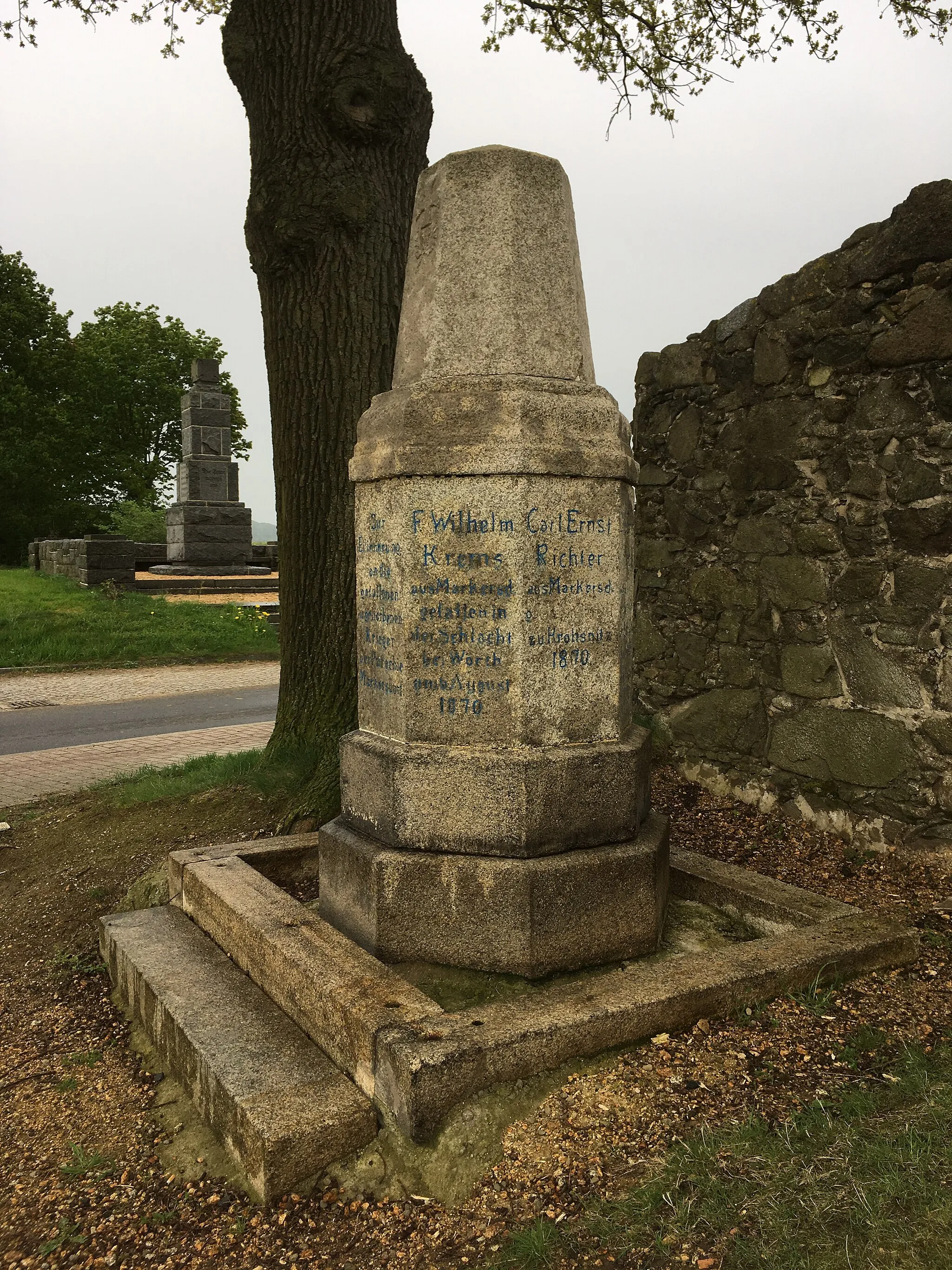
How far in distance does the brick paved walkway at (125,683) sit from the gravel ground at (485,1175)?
8.30m

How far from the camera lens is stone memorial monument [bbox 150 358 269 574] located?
2170 cm

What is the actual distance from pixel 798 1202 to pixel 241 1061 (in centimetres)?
157

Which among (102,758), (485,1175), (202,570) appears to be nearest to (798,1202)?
(485,1175)

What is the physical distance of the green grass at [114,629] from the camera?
14820 millimetres

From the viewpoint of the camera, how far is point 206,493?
71.8 feet

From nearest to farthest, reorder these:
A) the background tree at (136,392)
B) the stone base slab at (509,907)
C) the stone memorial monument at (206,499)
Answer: the stone base slab at (509,907), the stone memorial monument at (206,499), the background tree at (136,392)

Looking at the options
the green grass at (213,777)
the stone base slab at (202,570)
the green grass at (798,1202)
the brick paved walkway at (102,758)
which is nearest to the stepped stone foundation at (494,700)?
the green grass at (798,1202)

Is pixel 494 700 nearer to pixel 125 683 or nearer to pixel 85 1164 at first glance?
pixel 85 1164

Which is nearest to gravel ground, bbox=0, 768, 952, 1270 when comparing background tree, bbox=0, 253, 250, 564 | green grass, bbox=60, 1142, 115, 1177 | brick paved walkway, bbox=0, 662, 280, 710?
green grass, bbox=60, 1142, 115, 1177

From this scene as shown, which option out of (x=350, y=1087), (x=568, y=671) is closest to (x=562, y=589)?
(x=568, y=671)

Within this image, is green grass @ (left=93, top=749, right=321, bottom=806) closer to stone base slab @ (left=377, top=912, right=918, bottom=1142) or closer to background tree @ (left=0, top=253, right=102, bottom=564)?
stone base slab @ (left=377, top=912, right=918, bottom=1142)

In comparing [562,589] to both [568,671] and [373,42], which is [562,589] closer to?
[568,671]

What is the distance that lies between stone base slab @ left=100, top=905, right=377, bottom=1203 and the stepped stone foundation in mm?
19

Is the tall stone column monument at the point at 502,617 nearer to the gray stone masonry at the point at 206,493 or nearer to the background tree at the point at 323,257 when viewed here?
the background tree at the point at 323,257
